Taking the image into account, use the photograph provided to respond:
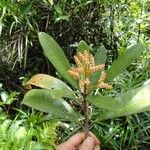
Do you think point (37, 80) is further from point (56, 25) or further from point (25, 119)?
point (56, 25)

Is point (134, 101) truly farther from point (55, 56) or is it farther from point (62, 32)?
point (62, 32)

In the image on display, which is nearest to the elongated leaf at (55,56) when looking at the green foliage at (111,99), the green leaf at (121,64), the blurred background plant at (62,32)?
the green foliage at (111,99)

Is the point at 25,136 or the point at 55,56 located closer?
the point at 55,56

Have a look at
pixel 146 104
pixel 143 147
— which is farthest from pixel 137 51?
pixel 143 147

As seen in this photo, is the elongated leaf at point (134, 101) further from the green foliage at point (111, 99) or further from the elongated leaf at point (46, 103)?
the elongated leaf at point (46, 103)

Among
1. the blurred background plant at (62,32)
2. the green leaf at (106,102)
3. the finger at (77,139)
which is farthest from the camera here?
the blurred background plant at (62,32)

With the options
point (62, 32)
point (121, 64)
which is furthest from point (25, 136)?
point (121, 64)
